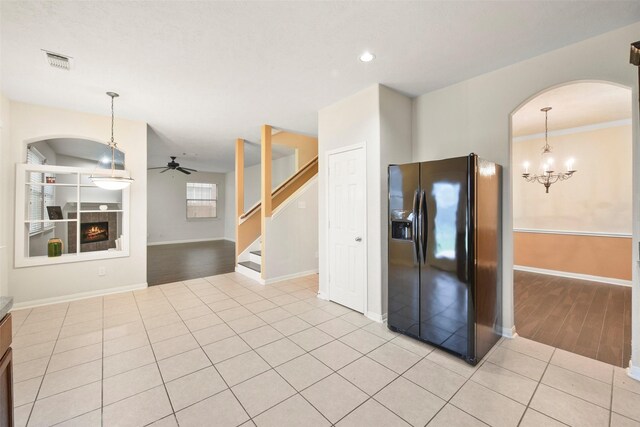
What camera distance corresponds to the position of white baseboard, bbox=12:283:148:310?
365cm

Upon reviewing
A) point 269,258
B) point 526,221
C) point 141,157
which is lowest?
point 269,258

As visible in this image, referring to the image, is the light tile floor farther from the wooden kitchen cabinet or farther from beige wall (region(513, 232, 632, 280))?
beige wall (region(513, 232, 632, 280))

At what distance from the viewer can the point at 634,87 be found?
213 cm

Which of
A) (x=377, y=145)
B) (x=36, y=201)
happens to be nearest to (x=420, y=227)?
(x=377, y=145)

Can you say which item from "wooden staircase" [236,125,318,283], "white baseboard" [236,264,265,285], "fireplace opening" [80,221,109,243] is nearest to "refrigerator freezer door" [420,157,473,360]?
"white baseboard" [236,264,265,285]

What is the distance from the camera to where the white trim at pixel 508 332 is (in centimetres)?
280

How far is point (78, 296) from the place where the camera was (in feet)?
13.0

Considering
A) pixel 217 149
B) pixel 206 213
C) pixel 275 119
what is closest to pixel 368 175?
pixel 275 119

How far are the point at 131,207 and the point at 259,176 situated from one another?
4.94 metres

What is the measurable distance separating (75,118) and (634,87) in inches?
259

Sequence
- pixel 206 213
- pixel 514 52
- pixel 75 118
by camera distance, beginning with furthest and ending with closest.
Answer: pixel 206 213 < pixel 75 118 < pixel 514 52

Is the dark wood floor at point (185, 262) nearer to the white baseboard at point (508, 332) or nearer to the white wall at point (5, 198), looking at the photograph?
the white wall at point (5, 198)

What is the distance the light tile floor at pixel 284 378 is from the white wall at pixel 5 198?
0.70 metres

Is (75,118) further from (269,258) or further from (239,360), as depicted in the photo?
(239,360)
